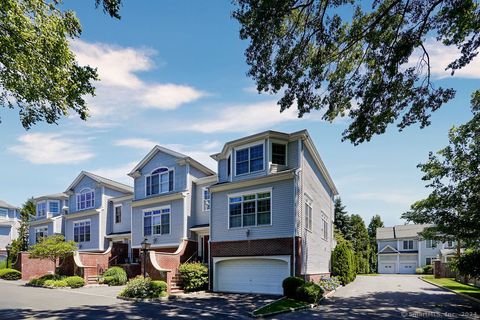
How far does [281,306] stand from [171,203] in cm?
1389

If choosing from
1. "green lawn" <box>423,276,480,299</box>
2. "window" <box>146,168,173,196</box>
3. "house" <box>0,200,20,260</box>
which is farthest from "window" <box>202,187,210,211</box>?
"house" <box>0,200,20,260</box>

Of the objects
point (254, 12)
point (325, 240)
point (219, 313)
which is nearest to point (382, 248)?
point (325, 240)

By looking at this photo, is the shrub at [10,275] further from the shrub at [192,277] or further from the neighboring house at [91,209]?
the shrub at [192,277]

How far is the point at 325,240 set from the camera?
29406mm

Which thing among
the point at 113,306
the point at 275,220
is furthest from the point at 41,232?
the point at 275,220

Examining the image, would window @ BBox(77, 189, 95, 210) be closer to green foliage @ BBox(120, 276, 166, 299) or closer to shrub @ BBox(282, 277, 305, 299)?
green foliage @ BBox(120, 276, 166, 299)

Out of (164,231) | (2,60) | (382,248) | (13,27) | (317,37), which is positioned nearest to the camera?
(13,27)

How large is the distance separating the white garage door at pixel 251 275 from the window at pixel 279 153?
5717 mm

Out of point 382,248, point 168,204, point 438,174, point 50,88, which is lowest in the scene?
point 382,248

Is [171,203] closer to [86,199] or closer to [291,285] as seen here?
[291,285]

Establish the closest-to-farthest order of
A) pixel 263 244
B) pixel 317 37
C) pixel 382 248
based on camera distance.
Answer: pixel 317 37 < pixel 263 244 < pixel 382 248

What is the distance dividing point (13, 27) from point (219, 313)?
12.6 m

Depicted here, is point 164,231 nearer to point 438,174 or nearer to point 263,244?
point 263,244

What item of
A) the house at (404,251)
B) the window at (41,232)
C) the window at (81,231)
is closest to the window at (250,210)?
the window at (81,231)
